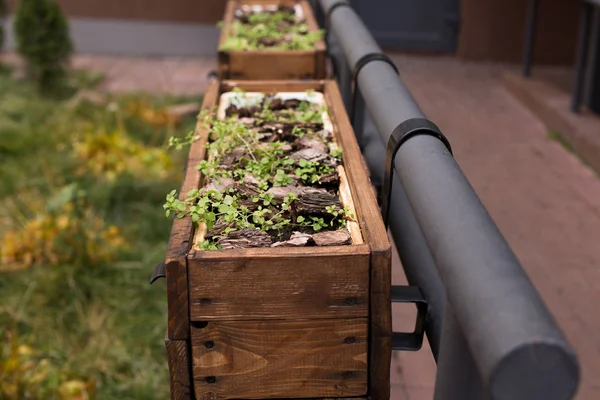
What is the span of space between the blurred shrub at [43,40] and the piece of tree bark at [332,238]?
Answer: 661 centimetres

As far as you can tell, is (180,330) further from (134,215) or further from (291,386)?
(134,215)

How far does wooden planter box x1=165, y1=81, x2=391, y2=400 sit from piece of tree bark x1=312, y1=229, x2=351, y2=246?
0.9 inches

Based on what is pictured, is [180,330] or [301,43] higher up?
[301,43]

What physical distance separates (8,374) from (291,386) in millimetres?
2011

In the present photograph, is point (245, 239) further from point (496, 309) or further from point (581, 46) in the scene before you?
point (581, 46)

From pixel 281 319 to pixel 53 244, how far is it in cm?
311

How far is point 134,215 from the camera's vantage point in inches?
197

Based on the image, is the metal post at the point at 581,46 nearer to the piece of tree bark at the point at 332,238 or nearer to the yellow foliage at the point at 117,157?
the yellow foliage at the point at 117,157

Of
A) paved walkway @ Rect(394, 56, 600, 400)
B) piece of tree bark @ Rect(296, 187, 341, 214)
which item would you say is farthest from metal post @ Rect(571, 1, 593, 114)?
piece of tree bark @ Rect(296, 187, 341, 214)

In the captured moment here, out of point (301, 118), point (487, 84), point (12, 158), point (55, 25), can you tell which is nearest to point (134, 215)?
point (12, 158)

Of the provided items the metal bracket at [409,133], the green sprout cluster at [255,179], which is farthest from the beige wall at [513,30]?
the metal bracket at [409,133]

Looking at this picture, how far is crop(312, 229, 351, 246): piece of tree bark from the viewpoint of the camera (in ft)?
4.94

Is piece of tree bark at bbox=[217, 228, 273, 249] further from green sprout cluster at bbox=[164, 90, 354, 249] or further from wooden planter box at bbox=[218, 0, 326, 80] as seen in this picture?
wooden planter box at bbox=[218, 0, 326, 80]

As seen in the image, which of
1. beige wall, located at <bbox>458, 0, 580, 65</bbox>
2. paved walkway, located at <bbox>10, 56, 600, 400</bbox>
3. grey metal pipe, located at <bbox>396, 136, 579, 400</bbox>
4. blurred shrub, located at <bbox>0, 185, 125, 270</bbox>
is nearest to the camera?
grey metal pipe, located at <bbox>396, 136, 579, 400</bbox>
